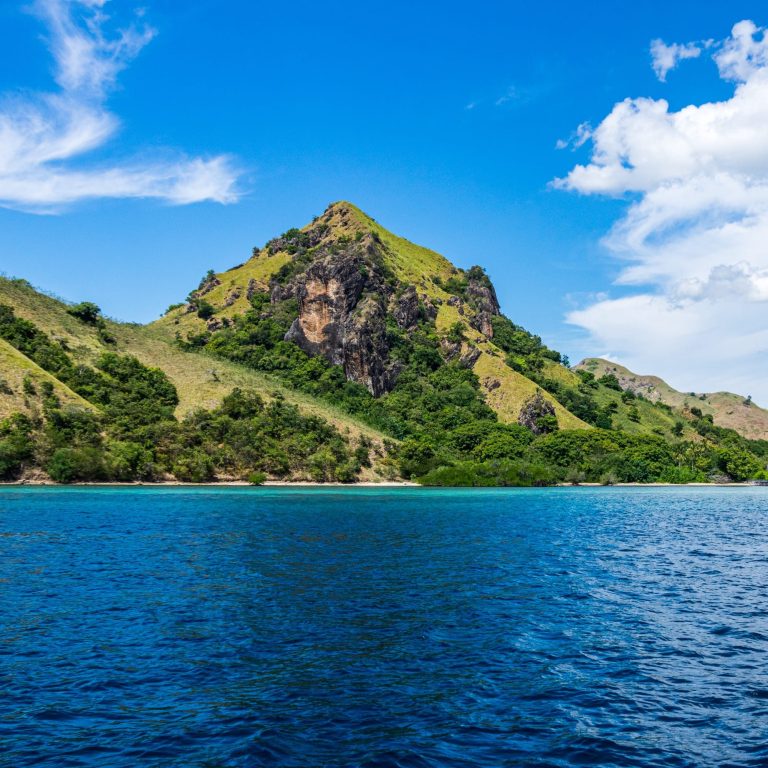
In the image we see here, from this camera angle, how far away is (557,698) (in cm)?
1695

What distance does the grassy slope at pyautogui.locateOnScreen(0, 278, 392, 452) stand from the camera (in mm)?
162125

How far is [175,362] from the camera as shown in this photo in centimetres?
18438

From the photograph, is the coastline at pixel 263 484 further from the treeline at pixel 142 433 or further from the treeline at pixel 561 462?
the treeline at pixel 561 462

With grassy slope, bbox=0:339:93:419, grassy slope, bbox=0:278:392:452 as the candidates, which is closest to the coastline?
grassy slope, bbox=0:339:93:419

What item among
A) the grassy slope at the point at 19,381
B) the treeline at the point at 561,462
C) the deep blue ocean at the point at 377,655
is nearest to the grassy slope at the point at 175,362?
the grassy slope at the point at 19,381

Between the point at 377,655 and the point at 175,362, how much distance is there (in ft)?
579

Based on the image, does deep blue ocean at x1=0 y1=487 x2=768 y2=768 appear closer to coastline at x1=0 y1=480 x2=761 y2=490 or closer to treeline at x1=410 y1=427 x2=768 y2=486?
coastline at x1=0 y1=480 x2=761 y2=490

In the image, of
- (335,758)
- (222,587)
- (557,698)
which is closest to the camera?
(335,758)

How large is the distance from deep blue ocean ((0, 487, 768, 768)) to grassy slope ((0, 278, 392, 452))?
412ft

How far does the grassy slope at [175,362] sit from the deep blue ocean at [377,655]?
4948 inches

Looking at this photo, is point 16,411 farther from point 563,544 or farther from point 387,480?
point 563,544

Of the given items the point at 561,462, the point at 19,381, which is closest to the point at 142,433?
the point at 19,381

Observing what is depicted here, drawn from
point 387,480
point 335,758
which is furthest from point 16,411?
point 335,758

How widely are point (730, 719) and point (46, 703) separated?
17.9 m
